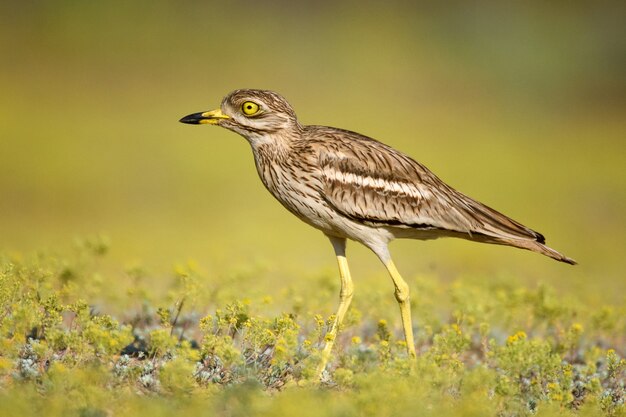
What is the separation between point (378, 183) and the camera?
7.60 metres

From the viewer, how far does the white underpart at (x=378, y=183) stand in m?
→ 7.32

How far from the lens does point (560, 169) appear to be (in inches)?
895

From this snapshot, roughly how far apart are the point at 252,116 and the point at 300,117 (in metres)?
17.5

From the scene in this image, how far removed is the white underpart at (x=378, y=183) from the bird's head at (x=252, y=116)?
0.55 m

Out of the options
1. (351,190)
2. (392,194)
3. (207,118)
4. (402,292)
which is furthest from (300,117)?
(351,190)

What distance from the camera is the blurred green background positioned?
15273 millimetres

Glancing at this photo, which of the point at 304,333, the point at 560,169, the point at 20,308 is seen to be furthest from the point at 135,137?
the point at 20,308

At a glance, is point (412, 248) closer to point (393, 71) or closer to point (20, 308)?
point (20, 308)

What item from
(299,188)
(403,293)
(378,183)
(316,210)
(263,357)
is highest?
(378,183)

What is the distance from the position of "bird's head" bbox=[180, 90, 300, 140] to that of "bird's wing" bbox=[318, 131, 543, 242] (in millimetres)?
377

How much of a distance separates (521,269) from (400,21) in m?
25.8

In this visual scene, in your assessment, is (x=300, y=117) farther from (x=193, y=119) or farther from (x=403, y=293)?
(x=403, y=293)

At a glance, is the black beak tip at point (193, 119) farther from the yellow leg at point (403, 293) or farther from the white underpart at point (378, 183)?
the yellow leg at point (403, 293)

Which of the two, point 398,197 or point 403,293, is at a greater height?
point 398,197
